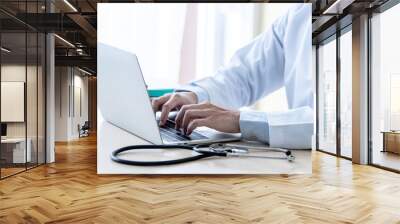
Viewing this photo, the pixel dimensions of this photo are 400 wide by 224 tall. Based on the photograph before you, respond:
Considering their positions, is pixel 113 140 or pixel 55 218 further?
pixel 113 140

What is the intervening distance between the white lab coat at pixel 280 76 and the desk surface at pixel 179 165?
37cm

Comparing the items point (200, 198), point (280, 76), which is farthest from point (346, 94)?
point (200, 198)

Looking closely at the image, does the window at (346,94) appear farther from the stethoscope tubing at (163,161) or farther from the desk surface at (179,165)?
the stethoscope tubing at (163,161)

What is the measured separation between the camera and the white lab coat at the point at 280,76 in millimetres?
5297

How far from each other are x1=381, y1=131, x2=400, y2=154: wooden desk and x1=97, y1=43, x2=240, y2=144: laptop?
9.67 feet

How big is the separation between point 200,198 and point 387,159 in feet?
13.0

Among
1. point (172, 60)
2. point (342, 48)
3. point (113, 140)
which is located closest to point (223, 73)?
point (172, 60)

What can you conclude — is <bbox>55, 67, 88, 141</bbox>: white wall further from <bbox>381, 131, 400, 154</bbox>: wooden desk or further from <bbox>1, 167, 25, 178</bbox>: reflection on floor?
<bbox>381, 131, 400, 154</bbox>: wooden desk

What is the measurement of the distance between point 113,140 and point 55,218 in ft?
6.48

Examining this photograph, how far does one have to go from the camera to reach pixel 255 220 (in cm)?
342

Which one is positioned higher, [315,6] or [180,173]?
[315,6]

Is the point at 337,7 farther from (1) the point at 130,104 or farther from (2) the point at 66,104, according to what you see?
(2) the point at 66,104

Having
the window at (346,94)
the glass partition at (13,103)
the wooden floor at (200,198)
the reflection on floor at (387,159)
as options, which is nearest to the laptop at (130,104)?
the wooden floor at (200,198)

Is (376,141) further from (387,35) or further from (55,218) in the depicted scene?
(55,218)
